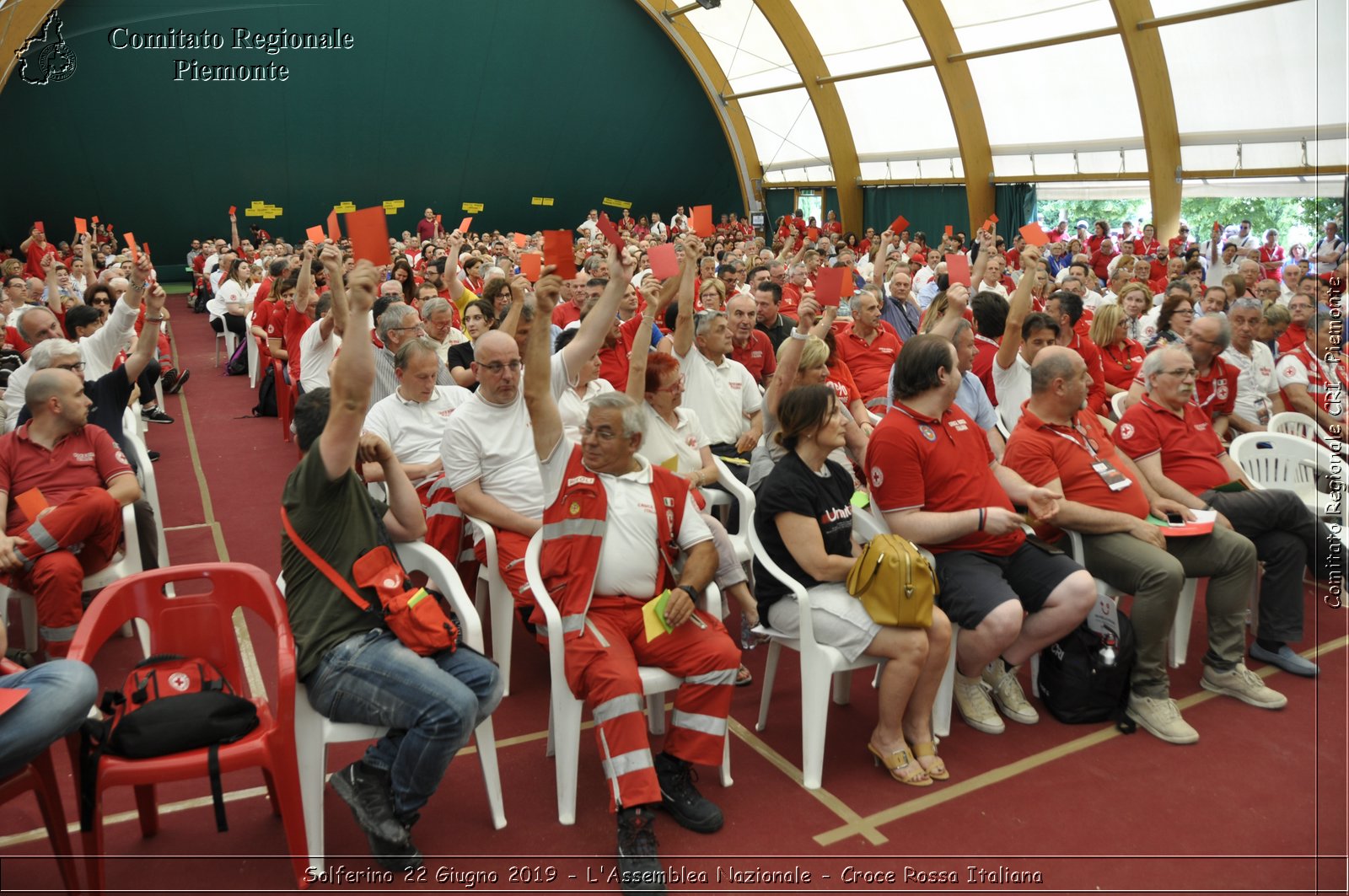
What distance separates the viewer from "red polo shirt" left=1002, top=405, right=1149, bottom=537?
3807mm

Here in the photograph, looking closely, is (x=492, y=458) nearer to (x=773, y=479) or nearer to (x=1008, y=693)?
(x=773, y=479)

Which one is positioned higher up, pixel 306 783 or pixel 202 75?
pixel 202 75

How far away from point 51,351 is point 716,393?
295 centimetres

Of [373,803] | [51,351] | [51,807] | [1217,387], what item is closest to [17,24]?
[51,351]

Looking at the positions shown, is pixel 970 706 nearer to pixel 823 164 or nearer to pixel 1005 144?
pixel 1005 144

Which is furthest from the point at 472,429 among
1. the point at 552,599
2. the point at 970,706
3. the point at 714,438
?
the point at 970,706

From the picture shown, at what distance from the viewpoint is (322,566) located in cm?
276

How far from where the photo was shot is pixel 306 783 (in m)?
2.71

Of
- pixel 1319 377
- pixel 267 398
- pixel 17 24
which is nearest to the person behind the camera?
pixel 1319 377

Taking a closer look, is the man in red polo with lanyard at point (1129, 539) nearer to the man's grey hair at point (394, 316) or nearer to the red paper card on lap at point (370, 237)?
the red paper card on lap at point (370, 237)

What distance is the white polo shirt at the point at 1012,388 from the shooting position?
5.14 m

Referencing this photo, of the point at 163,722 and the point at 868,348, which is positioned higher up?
the point at 868,348

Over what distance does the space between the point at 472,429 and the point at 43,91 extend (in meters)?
19.5

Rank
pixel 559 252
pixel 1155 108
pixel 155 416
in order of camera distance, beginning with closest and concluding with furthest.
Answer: pixel 559 252 → pixel 155 416 → pixel 1155 108
